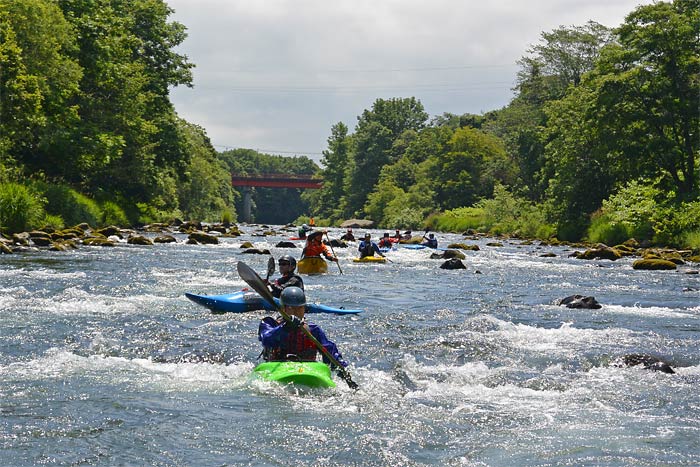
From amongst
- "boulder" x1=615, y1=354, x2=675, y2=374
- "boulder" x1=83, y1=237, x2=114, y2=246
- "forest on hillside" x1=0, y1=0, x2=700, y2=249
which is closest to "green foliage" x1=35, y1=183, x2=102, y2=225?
"forest on hillside" x1=0, y1=0, x2=700, y2=249

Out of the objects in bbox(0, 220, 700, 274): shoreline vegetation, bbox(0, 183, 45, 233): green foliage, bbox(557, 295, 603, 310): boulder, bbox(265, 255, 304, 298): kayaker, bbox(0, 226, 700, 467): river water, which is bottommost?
bbox(0, 226, 700, 467): river water

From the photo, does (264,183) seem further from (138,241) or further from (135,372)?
(135,372)

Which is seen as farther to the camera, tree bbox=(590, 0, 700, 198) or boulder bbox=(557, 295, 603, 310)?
tree bbox=(590, 0, 700, 198)

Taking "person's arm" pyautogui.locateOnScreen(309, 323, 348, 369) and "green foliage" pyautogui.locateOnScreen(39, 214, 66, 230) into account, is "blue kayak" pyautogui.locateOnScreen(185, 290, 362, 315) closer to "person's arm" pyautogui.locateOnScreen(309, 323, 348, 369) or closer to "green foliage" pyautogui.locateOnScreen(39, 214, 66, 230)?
"person's arm" pyautogui.locateOnScreen(309, 323, 348, 369)

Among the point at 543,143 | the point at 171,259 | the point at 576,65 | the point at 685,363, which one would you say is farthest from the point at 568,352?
the point at 576,65

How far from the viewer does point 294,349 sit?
845 cm

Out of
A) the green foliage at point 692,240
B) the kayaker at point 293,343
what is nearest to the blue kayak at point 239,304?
the kayaker at point 293,343

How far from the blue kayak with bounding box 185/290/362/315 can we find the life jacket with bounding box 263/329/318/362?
470 centimetres

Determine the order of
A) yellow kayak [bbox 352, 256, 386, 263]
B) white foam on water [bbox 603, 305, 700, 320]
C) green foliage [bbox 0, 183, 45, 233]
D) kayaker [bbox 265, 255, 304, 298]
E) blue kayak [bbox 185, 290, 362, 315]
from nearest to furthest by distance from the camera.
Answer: kayaker [bbox 265, 255, 304, 298], blue kayak [bbox 185, 290, 362, 315], white foam on water [bbox 603, 305, 700, 320], yellow kayak [bbox 352, 256, 386, 263], green foliage [bbox 0, 183, 45, 233]

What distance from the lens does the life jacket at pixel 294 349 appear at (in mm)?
8422

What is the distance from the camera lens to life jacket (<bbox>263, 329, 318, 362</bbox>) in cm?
842

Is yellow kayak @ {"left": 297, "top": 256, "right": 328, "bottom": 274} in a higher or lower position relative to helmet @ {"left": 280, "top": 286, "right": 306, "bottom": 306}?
lower

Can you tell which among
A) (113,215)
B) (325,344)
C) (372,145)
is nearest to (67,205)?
(113,215)

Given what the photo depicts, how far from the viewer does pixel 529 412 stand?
7469 millimetres
